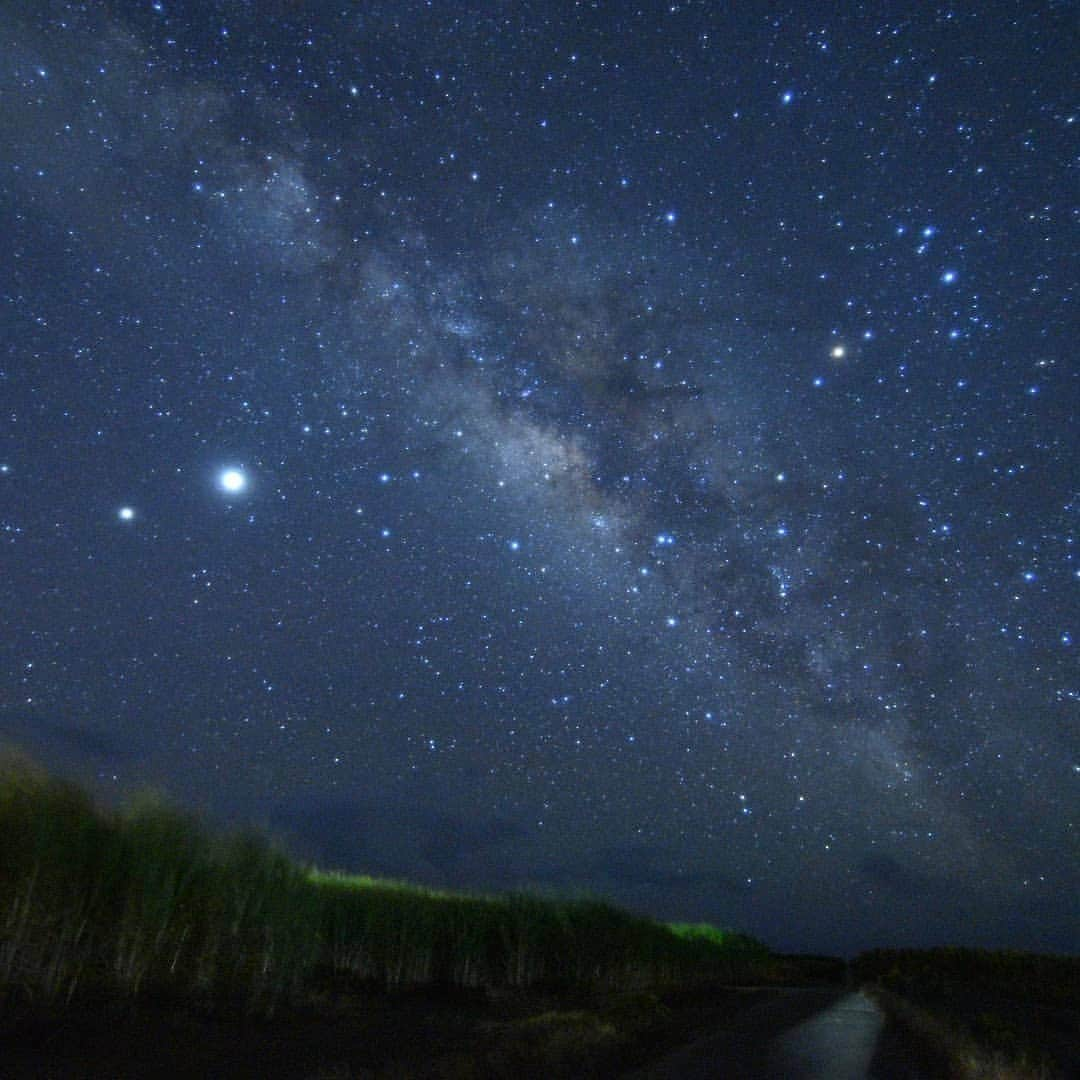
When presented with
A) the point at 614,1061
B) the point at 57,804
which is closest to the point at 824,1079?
the point at 614,1061

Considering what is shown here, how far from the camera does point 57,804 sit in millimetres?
11367

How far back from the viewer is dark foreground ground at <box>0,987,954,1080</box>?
29.8 ft

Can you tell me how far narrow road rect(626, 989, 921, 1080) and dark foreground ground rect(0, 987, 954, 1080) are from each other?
5 cm

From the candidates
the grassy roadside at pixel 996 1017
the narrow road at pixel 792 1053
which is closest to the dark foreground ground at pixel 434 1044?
the narrow road at pixel 792 1053

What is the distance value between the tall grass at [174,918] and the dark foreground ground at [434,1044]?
2.85ft

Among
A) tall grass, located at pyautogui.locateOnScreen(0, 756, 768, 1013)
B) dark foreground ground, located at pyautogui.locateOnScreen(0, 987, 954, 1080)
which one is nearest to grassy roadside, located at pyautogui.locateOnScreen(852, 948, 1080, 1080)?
dark foreground ground, located at pyautogui.locateOnScreen(0, 987, 954, 1080)

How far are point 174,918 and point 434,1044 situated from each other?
4631 mm

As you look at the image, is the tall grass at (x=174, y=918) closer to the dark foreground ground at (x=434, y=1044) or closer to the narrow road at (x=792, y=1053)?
the dark foreground ground at (x=434, y=1044)

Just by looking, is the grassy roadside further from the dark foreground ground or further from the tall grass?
the tall grass

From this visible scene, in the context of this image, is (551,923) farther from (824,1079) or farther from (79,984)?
(79,984)

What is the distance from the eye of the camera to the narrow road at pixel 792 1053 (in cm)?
1182

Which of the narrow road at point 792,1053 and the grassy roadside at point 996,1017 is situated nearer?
the narrow road at point 792,1053

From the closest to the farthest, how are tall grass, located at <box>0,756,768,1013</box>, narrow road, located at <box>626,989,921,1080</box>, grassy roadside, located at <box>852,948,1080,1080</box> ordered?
tall grass, located at <box>0,756,768,1013</box> → narrow road, located at <box>626,989,921,1080</box> → grassy roadside, located at <box>852,948,1080,1080</box>

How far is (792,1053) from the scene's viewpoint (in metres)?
14.2
